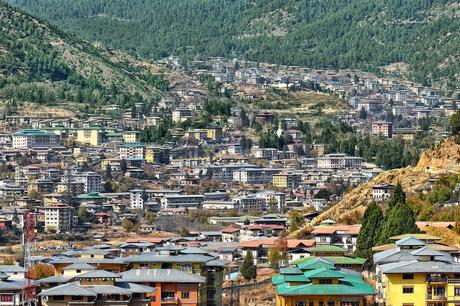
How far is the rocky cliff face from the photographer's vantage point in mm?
98050

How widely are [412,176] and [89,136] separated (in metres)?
78.5

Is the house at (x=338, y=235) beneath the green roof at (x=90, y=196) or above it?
above

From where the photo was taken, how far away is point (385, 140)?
180 metres

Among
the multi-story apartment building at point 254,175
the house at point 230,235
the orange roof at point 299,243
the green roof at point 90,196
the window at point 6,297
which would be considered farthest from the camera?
the multi-story apartment building at point 254,175

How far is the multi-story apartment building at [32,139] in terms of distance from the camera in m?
166

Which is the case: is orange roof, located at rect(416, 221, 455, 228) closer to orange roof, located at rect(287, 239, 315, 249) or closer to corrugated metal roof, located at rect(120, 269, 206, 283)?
orange roof, located at rect(287, 239, 315, 249)

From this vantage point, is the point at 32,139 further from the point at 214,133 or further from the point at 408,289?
the point at 408,289

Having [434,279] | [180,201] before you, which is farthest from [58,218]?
[434,279]

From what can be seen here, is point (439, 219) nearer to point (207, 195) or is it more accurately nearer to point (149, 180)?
point (207, 195)

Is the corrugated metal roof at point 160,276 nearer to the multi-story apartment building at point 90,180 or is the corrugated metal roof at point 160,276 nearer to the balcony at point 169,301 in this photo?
the balcony at point 169,301

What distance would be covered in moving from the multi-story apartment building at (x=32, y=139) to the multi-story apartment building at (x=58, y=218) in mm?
36738

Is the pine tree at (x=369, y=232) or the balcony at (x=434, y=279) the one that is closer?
the balcony at (x=434, y=279)

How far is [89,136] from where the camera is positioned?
6826 inches

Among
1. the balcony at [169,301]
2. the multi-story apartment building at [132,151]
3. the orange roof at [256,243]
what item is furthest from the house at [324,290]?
the multi-story apartment building at [132,151]
